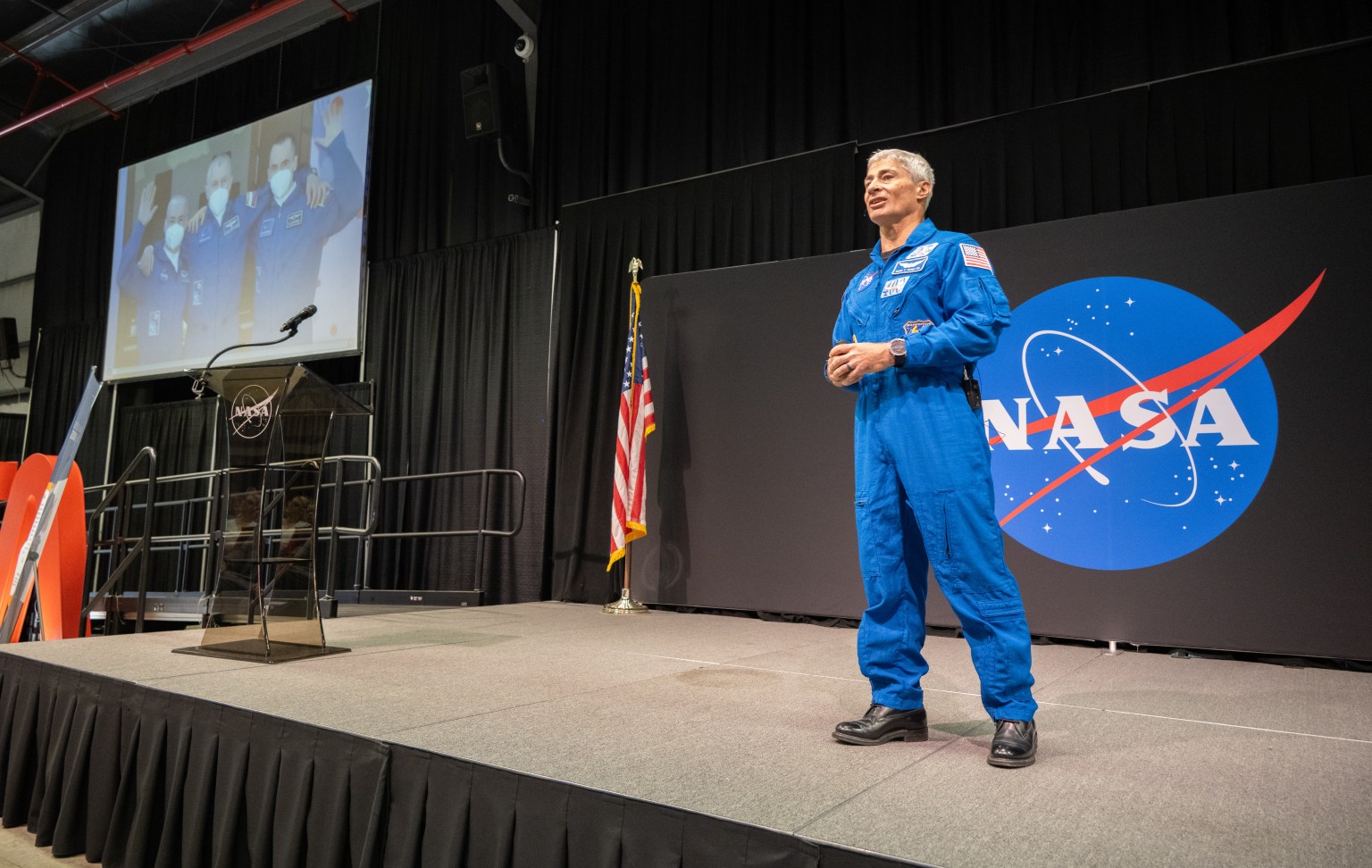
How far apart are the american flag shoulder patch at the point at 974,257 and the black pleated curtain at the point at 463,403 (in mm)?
5126

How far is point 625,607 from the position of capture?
5.68 m

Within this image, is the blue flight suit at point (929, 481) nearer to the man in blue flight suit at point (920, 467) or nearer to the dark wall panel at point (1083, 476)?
the man in blue flight suit at point (920, 467)

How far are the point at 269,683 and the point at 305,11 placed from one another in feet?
26.6

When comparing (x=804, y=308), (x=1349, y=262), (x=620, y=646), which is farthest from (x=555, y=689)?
(x=1349, y=262)

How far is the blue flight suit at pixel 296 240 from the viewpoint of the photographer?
7.95m

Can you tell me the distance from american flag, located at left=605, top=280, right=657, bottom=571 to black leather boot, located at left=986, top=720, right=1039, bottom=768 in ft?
12.6

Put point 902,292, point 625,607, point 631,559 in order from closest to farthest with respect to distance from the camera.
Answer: point 902,292
point 625,607
point 631,559

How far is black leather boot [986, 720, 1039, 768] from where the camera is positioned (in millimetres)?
1933

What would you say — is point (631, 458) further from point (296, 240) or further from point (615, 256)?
point (296, 240)

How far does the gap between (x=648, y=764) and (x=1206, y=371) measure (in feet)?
11.1

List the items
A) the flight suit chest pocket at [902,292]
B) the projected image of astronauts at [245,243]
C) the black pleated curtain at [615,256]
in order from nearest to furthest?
the flight suit chest pocket at [902,292]
the black pleated curtain at [615,256]
the projected image of astronauts at [245,243]

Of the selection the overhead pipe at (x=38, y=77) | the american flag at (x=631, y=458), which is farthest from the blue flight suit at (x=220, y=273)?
the american flag at (x=631, y=458)

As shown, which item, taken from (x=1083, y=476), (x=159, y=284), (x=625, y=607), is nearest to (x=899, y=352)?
(x=1083, y=476)

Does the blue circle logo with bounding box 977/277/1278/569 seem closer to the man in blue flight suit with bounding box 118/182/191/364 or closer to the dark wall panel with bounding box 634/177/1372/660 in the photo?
the dark wall panel with bounding box 634/177/1372/660
